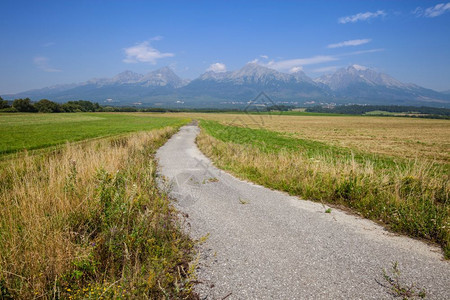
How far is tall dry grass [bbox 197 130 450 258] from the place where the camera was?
4941 millimetres

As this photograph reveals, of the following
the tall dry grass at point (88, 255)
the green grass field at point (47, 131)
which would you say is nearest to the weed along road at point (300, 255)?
the tall dry grass at point (88, 255)

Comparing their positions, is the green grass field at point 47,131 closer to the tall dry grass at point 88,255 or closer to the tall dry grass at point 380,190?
the tall dry grass at point 88,255

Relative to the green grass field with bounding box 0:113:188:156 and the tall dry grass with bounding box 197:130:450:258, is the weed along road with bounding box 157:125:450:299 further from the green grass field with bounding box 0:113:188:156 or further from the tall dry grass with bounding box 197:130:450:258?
the green grass field with bounding box 0:113:188:156

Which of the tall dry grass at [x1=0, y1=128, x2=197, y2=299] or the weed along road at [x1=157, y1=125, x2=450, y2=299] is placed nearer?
the tall dry grass at [x1=0, y1=128, x2=197, y2=299]

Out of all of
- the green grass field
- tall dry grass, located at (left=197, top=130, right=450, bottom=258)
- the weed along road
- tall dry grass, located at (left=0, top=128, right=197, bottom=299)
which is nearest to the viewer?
tall dry grass, located at (left=0, top=128, right=197, bottom=299)

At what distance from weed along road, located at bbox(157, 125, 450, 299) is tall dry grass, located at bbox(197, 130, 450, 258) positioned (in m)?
0.52

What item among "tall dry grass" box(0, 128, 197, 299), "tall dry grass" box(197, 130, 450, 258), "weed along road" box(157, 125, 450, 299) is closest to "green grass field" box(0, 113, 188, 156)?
"tall dry grass" box(0, 128, 197, 299)

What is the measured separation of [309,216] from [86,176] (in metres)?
6.71

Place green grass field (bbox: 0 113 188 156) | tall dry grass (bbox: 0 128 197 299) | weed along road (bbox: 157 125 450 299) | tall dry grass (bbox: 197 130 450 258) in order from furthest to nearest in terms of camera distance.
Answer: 1. green grass field (bbox: 0 113 188 156)
2. tall dry grass (bbox: 197 130 450 258)
3. weed along road (bbox: 157 125 450 299)
4. tall dry grass (bbox: 0 128 197 299)

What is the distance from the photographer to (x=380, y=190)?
680 centimetres

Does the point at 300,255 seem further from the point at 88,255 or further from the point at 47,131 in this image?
the point at 47,131

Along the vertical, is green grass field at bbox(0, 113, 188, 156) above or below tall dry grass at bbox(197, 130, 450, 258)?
above

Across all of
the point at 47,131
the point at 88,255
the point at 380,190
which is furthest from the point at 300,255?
the point at 47,131

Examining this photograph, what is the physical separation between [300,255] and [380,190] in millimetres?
4464
